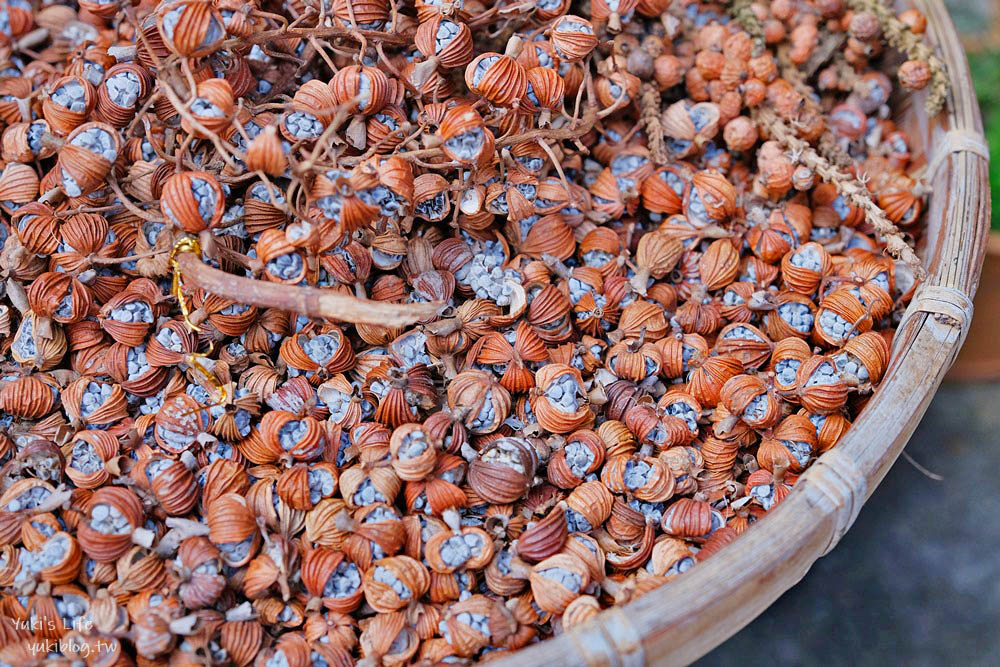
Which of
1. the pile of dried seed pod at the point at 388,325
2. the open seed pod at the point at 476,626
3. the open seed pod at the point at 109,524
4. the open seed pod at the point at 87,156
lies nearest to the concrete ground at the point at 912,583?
the pile of dried seed pod at the point at 388,325

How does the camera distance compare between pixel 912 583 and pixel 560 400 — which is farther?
pixel 912 583

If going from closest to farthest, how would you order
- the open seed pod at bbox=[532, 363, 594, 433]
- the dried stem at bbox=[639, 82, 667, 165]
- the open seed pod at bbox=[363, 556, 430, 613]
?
the open seed pod at bbox=[363, 556, 430, 613]
the open seed pod at bbox=[532, 363, 594, 433]
the dried stem at bbox=[639, 82, 667, 165]

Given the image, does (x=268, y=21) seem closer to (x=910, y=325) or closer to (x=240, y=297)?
(x=240, y=297)

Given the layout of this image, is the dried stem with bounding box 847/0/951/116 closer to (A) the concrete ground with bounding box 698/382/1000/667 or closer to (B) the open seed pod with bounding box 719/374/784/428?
(B) the open seed pod with bounding box 719/374/784/428

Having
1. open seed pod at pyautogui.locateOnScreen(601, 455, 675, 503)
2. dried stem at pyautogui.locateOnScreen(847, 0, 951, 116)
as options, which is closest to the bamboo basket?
dried stem at pyautogui.locateOnScreen(847, 0, 951, 116)

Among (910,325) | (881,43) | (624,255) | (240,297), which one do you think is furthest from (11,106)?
(881,43)

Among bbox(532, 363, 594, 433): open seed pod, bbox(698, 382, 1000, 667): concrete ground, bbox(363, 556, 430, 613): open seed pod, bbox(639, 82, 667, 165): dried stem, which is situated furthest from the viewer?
bbox(698, 382, 1000, 667): concrete ground

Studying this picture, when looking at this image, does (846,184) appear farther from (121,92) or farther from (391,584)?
(121,92)

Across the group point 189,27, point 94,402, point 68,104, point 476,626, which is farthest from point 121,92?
point 476,626
